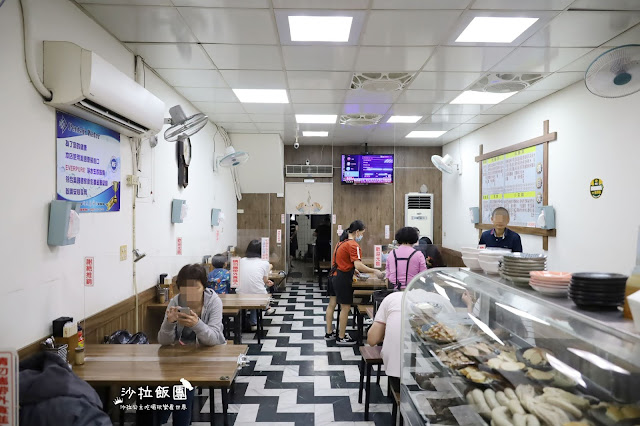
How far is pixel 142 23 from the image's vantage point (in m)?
2.99

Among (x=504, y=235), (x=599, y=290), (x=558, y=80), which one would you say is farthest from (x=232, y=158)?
(x=599, y=290)

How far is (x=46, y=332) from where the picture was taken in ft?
8.05

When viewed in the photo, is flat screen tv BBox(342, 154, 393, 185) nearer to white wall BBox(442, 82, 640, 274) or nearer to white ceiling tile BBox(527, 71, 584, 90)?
white wall BBox(442, 82, 640, 274)

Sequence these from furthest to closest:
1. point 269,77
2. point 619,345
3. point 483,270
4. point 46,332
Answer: point 269,77 < point 46,332 < point 483,270 < point 619,345

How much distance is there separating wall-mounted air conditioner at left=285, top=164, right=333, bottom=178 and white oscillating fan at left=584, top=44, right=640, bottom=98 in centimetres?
626

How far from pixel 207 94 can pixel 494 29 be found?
3.33 m

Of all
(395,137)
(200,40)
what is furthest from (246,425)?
(395,137)

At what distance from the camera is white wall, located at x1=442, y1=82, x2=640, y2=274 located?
3.58 metres

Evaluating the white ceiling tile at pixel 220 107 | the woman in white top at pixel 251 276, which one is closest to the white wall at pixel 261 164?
the white ceiling tile at pixel 220 107

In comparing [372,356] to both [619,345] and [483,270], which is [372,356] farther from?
[619,345]

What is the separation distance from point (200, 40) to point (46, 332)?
98.4 inches

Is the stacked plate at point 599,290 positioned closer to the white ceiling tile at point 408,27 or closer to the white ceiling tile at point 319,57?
the white ceiling tile at point 408,27

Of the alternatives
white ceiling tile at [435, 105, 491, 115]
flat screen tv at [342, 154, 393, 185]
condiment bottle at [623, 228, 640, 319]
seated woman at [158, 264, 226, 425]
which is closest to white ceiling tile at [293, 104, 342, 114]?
white ceiling tile at [435, 105, 491, 115]

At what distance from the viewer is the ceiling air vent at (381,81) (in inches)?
161
